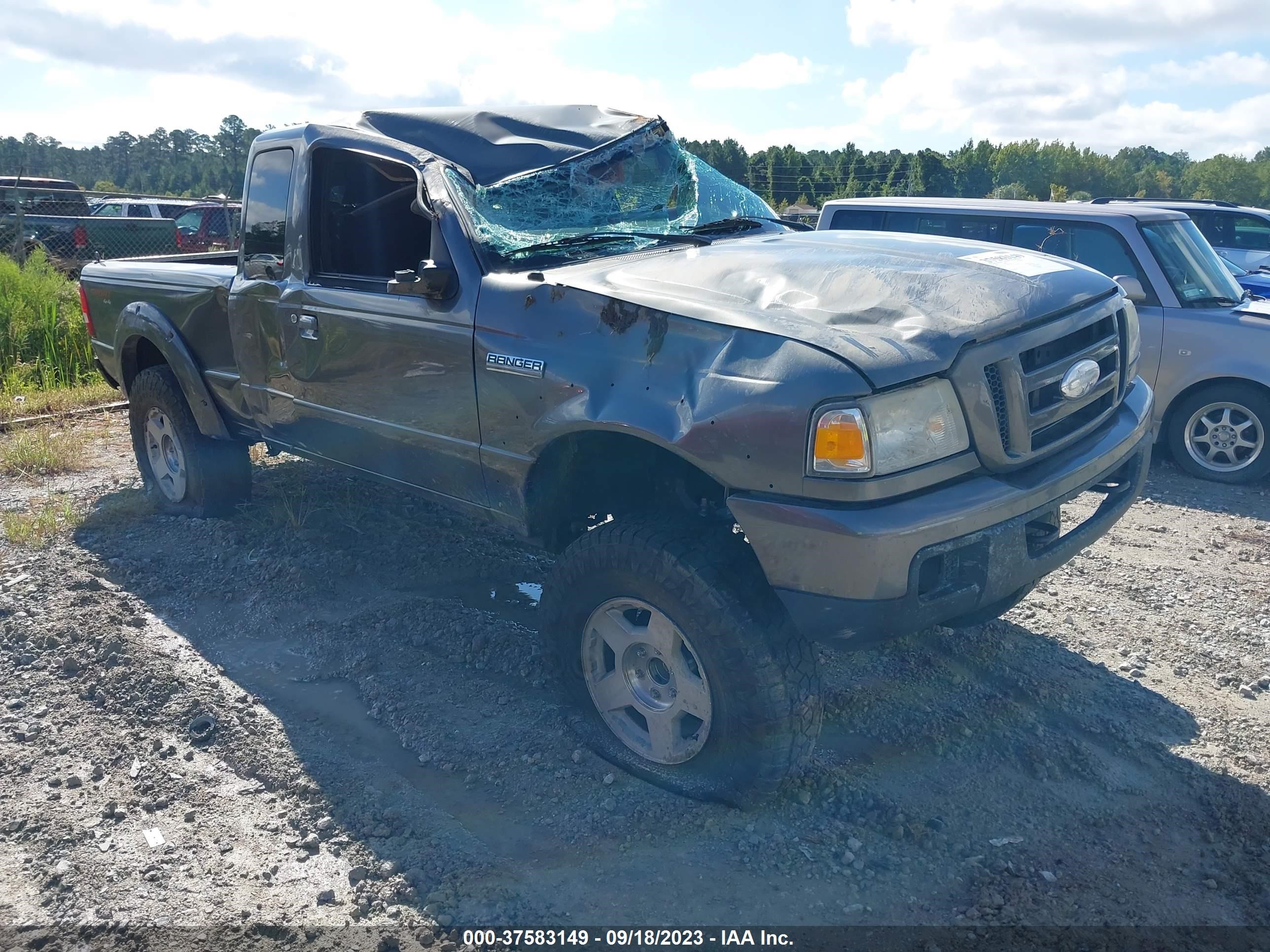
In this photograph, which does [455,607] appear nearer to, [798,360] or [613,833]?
[613,833]

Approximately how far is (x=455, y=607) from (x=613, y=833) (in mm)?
1723

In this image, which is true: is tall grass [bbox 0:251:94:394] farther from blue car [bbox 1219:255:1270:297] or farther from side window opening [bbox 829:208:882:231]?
blue car [bbox 1219:255:1270:297]

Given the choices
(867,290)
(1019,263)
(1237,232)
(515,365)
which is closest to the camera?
(867,290)

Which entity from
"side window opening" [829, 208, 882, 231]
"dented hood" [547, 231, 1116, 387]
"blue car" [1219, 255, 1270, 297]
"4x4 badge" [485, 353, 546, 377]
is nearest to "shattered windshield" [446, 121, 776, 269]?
"dented hood" [547, 231, 1116, 387]

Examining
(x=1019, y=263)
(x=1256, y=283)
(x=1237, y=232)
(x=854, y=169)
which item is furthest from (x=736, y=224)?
(x=854, y=169)

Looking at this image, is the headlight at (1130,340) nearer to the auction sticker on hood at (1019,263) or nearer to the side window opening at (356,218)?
the auction sticker on hood at (1019,263)

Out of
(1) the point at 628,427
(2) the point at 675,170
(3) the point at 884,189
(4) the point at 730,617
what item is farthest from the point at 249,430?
(3) the point at 884,189

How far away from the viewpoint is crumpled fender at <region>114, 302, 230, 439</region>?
5113 millimetres

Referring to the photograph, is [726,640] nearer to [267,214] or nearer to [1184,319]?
[267,214]

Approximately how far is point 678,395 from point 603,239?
4.28ft

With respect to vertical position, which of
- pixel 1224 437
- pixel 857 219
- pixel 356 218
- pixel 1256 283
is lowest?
pixel 1224 437

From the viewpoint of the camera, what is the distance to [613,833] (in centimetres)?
297

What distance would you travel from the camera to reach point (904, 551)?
257 centimetres

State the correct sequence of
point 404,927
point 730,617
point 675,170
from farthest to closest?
1. point 675,170
2. point 730,617
3. point 404,927
